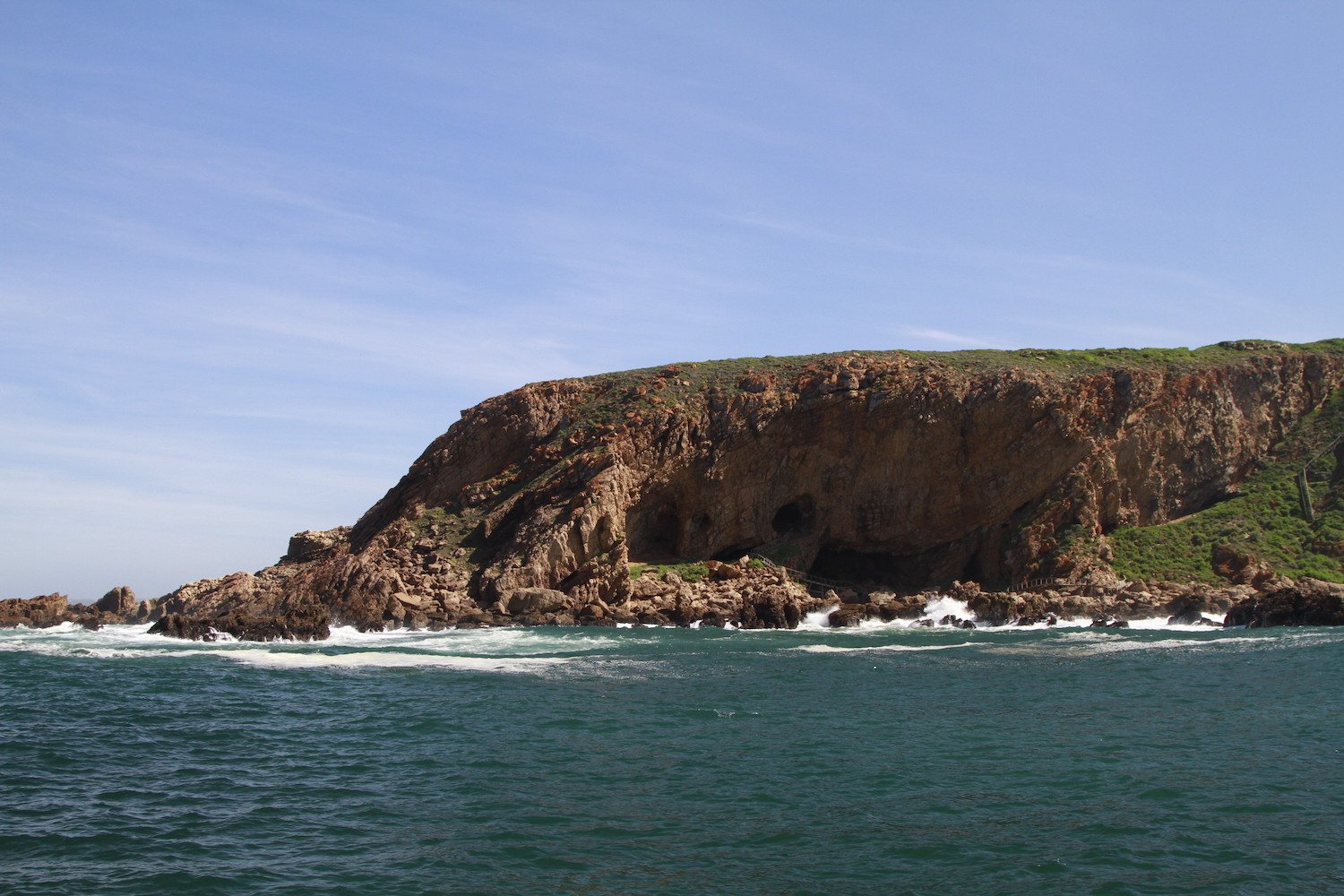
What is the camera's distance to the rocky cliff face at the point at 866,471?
65.5 meters

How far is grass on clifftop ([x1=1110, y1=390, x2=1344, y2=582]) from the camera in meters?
60.5

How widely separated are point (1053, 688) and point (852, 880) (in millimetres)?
19093

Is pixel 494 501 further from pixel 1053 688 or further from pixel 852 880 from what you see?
pixel 852 880

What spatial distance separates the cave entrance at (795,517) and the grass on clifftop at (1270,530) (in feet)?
61.3

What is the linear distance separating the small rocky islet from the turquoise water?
24.5 meters

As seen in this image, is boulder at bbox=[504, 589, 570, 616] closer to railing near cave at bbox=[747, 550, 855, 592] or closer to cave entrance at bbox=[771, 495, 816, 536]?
railing near cave at bbox=[747, 550, 855, 592]

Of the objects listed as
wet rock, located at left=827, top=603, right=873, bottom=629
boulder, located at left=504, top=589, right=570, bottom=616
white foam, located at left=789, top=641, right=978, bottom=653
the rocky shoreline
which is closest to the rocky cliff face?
boulder, located at left=504, top=589, right=570, bottom=616

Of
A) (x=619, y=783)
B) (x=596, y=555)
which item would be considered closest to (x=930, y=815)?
(x=619, y=783)

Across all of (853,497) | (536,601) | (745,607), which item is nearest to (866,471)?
(853,497)

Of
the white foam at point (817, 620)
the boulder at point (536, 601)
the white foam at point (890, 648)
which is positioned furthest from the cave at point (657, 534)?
the white foam at point (890, 648)

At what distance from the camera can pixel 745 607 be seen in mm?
58906

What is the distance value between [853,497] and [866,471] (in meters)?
1.90

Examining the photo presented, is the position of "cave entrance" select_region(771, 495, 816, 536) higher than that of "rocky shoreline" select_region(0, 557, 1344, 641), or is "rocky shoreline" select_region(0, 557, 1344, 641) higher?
"cave entrance" select_region(771, 495, 816, 536)

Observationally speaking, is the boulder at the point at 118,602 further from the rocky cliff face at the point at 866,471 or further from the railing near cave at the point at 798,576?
the railing near cave at the point at 798,576
